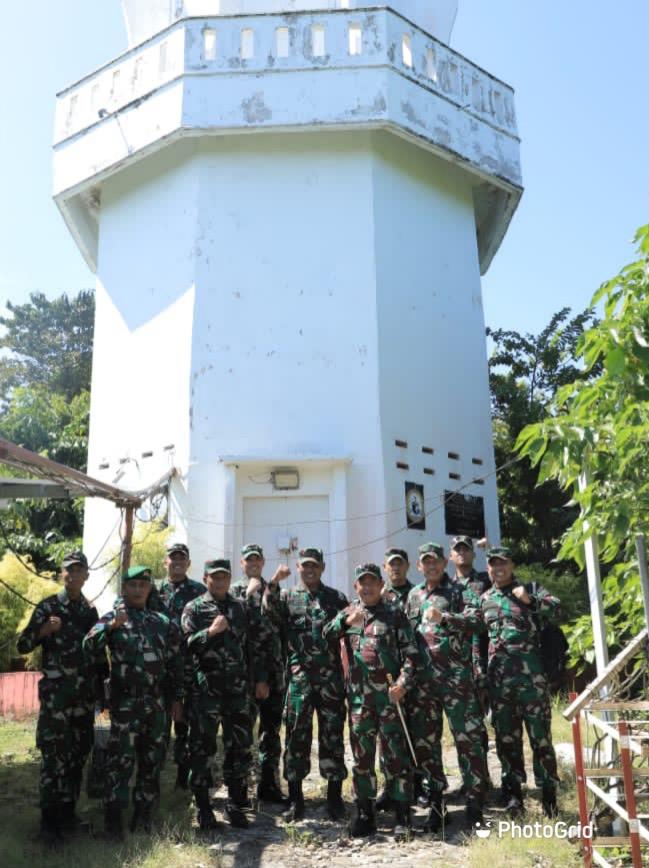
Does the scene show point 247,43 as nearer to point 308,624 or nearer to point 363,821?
point 308,624

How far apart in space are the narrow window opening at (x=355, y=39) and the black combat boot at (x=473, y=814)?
9.58m

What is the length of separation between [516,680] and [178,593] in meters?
2.71

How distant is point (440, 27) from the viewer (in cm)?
1351

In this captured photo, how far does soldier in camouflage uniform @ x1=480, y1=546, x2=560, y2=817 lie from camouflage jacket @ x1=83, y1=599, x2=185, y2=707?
2.05 metres

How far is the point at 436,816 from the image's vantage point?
16.3 feet

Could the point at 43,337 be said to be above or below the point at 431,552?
above

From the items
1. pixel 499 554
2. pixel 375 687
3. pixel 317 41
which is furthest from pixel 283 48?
pixel 375 687

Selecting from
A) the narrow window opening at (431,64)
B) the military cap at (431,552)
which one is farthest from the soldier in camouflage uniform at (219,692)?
the narrow window opening at (431,64)

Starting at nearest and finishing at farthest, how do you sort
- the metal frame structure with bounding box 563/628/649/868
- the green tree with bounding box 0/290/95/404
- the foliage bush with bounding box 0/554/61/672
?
the metal frame structure with bounding box 563/628/649/868
the foliage bush with bounding box 0/554/61/672
the green tree with bounding box 0/290/95/404

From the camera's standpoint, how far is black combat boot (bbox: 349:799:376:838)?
16.0 ft

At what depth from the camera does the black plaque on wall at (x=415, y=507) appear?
10.4 m

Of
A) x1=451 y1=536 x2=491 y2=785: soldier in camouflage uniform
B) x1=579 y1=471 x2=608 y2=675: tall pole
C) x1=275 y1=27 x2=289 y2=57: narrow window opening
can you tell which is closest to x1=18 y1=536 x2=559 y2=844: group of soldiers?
x1=451 y1=536 x2=491 y2=785: soldier in camouflage uniform

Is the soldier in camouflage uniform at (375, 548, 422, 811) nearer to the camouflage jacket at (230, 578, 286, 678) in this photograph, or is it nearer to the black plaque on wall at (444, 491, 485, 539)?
the camouflage jacket at (230, 578, 286, 678)

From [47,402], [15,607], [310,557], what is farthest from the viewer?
[47,402]
